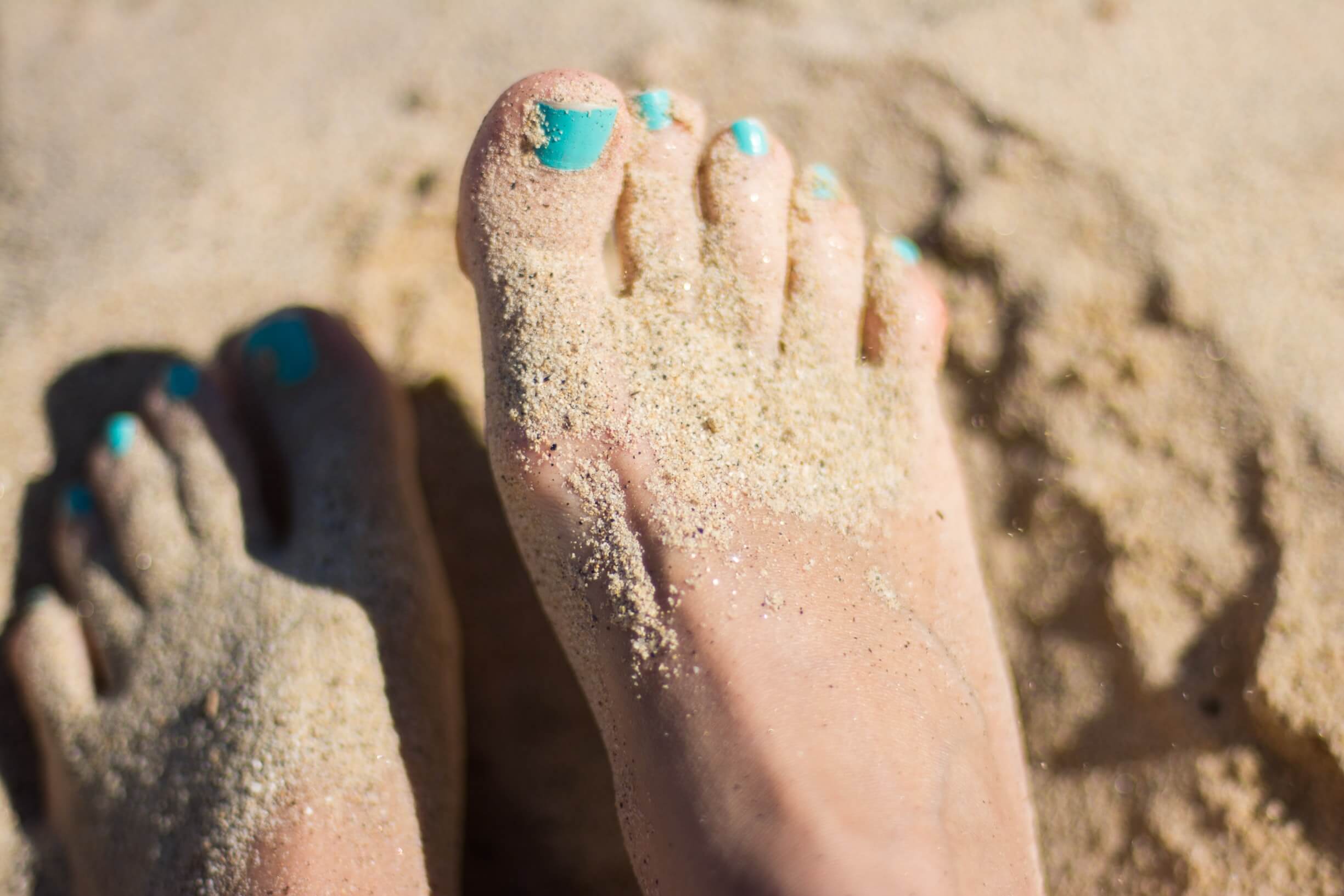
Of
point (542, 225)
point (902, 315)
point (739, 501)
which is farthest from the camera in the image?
point (902, 315)

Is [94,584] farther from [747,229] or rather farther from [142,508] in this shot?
[747,229]

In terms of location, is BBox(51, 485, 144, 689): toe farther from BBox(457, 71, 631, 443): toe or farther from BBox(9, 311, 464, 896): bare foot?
BBox(457, 71, 631, 443): toe

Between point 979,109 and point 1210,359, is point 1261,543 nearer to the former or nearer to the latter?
point 1210,359

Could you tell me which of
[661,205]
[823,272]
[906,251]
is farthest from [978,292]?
[661,205]

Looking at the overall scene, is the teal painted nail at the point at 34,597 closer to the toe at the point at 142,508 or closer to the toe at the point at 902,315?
the toe at the point at 142,508

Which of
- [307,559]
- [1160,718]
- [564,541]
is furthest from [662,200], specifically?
[1160,718]
